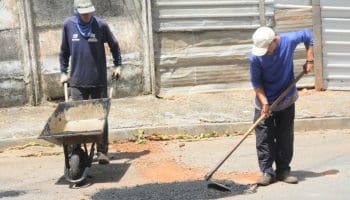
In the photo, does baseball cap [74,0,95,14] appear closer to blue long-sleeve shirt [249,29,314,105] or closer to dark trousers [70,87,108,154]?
dark trousers [70,87,108,154]

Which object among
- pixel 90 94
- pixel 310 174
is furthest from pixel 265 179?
pixel 90 94

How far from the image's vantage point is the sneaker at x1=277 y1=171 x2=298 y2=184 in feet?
22.2

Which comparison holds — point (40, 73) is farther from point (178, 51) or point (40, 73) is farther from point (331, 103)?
point (331, 103)

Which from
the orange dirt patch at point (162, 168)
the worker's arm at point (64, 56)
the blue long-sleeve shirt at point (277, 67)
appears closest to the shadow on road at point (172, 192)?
the orange dirt patch at point (162, 168)

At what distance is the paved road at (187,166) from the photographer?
6602 millimetres

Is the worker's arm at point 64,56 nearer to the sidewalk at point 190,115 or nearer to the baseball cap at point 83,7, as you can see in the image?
the baseball cap at point 83,7

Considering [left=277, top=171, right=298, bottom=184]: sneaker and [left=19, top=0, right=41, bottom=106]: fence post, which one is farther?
[left=19, top=0, right=41, bottom=106]: fence post

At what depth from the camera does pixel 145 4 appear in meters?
10.8

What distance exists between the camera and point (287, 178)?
6.82m

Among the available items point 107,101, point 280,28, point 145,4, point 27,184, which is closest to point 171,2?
point 145,4

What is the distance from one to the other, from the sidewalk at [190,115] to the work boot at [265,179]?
8.30ft

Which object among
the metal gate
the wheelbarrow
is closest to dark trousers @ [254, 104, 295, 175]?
the wheelbarrow

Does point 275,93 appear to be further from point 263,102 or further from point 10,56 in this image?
point 10,56

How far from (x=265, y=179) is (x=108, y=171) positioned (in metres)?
2.00
